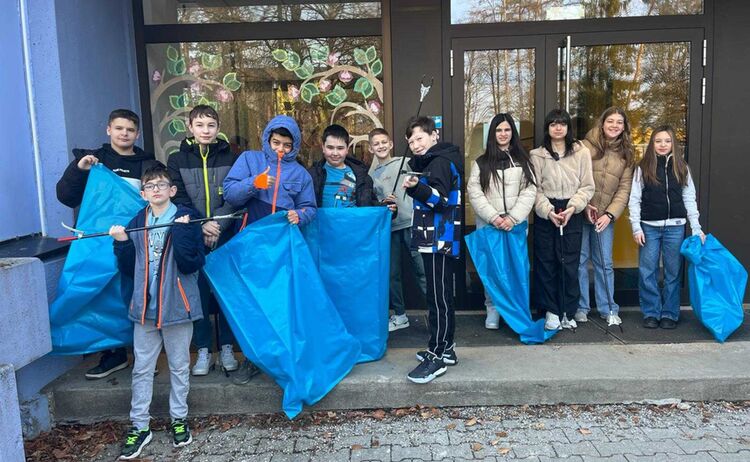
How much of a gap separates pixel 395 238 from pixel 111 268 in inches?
86.5

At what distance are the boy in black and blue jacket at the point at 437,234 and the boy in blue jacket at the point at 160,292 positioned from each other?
4.55ft

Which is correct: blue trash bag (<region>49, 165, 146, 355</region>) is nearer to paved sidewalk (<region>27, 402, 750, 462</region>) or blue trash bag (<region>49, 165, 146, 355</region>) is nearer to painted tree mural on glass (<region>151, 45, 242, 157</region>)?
paved sidewalk (<region>27, 402, 750, 462</region>)

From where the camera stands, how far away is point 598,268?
4578 mm

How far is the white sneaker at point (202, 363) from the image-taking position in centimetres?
360

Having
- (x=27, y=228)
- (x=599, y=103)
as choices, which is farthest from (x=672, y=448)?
(x=27, y=228)

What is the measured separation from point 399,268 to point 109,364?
231 cm

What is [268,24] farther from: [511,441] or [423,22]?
[511,441]

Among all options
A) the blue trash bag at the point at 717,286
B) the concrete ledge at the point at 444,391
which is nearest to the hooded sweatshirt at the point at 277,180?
the concrete ledge at the point at 444,391

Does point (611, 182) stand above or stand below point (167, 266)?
above

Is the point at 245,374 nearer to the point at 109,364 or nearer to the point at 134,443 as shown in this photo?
the point at 134,443

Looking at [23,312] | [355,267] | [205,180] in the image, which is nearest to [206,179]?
[205,180]

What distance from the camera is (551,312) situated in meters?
4.35

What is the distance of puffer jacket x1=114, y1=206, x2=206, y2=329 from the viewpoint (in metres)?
3.00

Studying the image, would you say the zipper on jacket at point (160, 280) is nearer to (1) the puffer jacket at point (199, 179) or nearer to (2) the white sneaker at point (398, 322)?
(1) the puffer jacket at point (199, 179)
